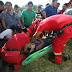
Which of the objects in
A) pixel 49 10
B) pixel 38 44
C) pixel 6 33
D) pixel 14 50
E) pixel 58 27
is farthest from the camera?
pixel 49 10

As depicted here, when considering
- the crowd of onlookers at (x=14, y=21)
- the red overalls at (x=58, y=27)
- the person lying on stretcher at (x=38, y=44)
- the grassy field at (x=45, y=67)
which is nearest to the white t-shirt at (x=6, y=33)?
the crowd of onlookers at (x=14, y=21)

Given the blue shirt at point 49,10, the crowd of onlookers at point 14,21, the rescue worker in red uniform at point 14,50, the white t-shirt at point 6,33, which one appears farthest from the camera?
the blue shirt at point 49,10

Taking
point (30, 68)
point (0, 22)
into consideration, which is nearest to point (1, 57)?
point (30, 68)

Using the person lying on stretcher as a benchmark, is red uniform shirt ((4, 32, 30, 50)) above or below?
above

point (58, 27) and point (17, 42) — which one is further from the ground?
point (58, 27)

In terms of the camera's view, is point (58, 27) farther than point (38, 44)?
No

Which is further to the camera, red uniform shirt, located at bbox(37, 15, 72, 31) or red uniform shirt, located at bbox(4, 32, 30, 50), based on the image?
red uniform shirt, located at bbox(37, 15, 72, 31)

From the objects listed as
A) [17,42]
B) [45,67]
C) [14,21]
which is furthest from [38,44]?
[14,21]

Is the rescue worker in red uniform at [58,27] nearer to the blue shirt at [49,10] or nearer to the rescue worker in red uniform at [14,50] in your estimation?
the rescue worker in red uniform at [14,50]

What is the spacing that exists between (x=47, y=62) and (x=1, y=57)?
1274 millimetres

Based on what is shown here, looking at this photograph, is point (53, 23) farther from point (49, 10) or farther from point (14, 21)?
point (49, 10)

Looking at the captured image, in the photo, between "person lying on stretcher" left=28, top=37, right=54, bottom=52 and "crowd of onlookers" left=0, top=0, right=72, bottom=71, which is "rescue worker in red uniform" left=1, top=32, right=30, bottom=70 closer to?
"crowd of onlookers" left=0, top=0, right=72, bottom=71

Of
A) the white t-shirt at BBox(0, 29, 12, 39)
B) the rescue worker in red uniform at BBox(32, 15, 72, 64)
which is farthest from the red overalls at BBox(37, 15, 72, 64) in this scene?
the white t-shirt at BBox(0, 29, 12, 39)

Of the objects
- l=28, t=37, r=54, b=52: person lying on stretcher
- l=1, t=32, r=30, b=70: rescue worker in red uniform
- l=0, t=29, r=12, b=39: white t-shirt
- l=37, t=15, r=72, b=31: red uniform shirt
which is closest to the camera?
l=1, t=32, r=30, b=70: rescue worker in red uniform
